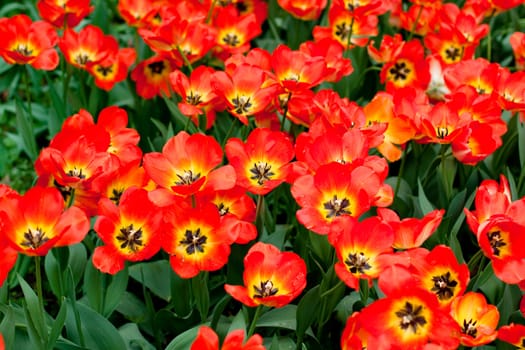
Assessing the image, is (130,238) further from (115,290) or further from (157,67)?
(157,67)

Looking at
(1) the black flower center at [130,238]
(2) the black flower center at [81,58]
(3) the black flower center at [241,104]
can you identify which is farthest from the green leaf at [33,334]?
(2) the black flower center at [81,58]

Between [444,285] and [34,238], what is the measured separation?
90cm

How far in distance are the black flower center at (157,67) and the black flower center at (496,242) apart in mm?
1478

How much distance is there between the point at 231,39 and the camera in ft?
9.66

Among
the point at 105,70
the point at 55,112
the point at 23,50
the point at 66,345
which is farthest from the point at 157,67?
the point at 66,345

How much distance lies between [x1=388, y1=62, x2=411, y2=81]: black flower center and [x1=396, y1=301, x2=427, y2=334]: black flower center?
152cm

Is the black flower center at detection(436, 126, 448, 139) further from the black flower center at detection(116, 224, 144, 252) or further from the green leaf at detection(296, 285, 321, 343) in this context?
the black flower center at detection(116, 224, 144, 252)

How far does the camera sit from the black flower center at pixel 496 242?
178cm

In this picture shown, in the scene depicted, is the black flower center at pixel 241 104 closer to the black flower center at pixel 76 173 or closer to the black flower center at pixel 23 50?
the black flower center at pixel 76 173

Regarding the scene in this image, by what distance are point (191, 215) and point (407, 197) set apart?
0.87 m

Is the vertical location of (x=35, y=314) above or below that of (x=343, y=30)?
above

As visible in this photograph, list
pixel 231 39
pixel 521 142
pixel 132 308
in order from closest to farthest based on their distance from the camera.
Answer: pixel 132 308 < pixel 521 142 < pixel 231 39

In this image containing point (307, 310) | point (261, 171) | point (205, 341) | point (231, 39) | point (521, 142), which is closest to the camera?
point (205, 341)

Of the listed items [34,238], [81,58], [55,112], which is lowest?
[55,112]
